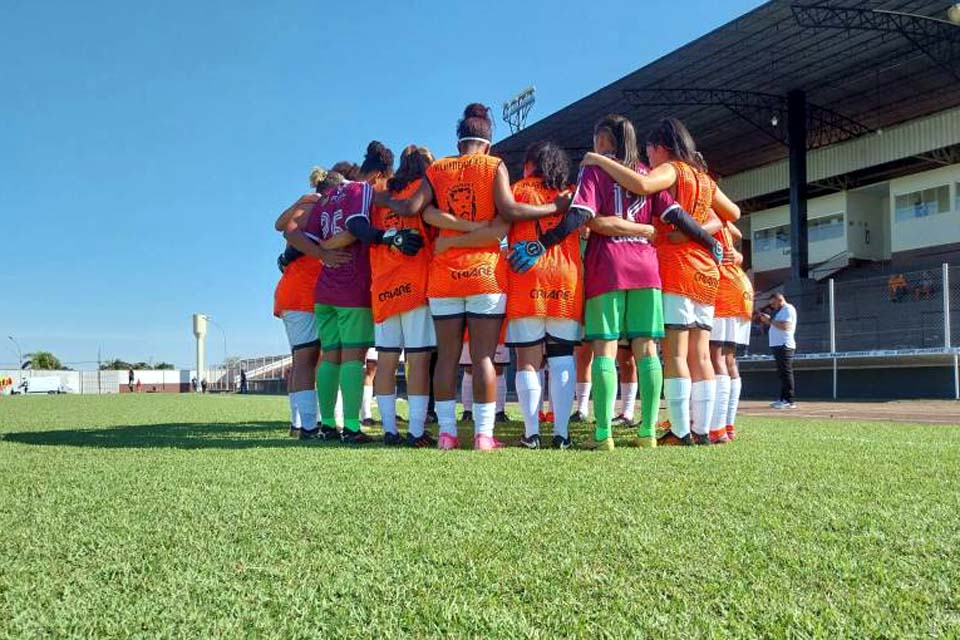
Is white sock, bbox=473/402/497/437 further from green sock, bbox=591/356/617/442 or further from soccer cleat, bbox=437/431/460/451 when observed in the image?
green sock, bbox=591/356/617/442

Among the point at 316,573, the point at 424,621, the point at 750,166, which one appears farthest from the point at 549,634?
the point at 750,166

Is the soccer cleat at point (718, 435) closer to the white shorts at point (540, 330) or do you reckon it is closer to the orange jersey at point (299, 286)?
the white shorts at point (540, 330)

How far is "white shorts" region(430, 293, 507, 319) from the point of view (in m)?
5.00

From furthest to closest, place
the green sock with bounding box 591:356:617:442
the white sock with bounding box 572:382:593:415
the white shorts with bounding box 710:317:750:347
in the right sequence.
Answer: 1. the white sock with bounding box 572:382:593:415
2. the white shorts with bounding box 710:317:750:347
3. the green sock with bounding box 591:356:617:442

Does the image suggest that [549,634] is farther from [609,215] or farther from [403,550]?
[609,215]

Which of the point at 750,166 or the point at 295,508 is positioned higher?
the point at 750,166

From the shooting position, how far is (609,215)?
5117mm

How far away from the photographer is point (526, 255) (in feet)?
16.2

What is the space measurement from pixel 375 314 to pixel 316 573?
359cm

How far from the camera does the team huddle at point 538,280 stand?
499 cm

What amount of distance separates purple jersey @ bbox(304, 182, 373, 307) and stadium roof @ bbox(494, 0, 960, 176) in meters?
19.0

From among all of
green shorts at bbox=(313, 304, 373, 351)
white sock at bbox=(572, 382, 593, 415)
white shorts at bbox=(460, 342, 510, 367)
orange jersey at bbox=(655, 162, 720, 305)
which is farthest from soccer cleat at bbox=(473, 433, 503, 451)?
white shorts at bbox=(460, 342, 510, 367)

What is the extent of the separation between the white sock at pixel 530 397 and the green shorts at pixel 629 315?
1.60 ft

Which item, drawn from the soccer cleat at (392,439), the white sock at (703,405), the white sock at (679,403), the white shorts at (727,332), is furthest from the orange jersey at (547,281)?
the white shorts at (727,332)
